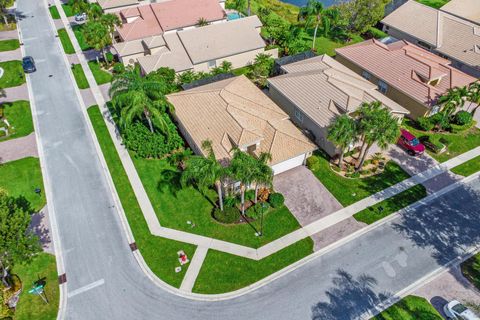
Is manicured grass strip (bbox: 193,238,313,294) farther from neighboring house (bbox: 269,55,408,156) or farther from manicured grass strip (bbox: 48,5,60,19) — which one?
manicured grass strip (bbox: 48,5,60,19)

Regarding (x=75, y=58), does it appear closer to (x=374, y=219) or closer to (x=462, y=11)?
(x=374, y=219)

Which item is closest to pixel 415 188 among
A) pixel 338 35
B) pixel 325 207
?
pixel 325 207

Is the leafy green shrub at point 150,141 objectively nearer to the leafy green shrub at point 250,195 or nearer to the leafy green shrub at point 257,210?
the leafy green shrub at point 250,195

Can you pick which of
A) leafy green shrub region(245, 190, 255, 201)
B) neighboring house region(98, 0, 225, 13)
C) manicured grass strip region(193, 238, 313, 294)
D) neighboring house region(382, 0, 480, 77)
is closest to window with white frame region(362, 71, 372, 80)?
neighboring house region(382, 0, 480, 77)

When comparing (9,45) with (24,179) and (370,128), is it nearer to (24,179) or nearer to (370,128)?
(24,179)

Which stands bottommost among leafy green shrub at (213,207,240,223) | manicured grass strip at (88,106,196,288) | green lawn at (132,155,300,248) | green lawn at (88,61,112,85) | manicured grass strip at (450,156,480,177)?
manicured grass strip at (88,106,196,288)

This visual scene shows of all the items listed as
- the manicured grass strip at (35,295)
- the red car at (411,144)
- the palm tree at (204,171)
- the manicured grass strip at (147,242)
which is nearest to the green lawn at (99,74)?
the manicured grass strip at (147,242)

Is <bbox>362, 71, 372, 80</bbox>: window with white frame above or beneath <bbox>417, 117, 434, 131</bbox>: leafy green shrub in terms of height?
above
